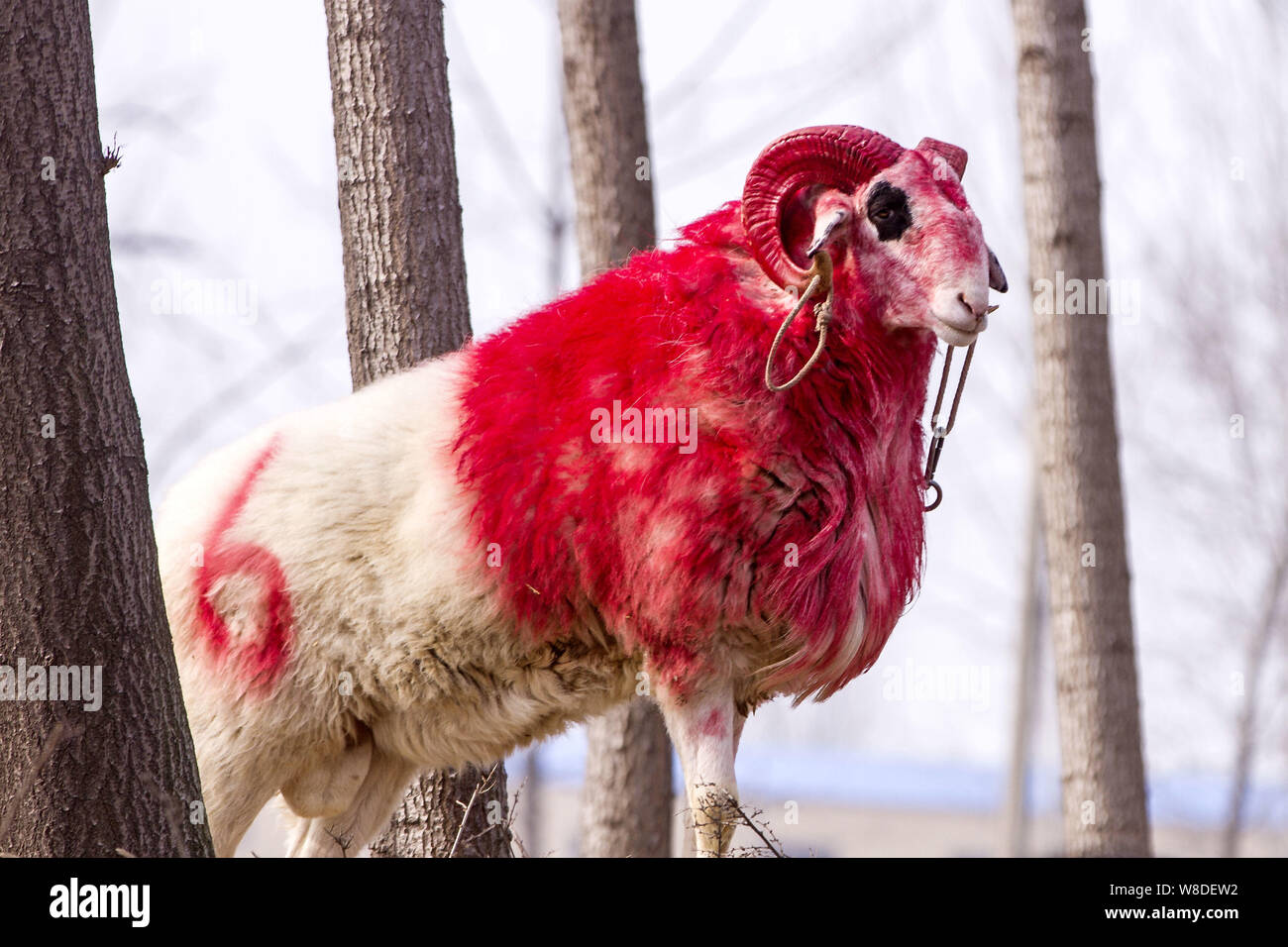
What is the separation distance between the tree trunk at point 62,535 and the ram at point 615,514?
0.98 metres

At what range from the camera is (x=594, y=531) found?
4.35 m

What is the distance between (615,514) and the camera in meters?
4.32

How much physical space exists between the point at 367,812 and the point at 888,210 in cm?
266

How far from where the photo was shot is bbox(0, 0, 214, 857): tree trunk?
3.64 m

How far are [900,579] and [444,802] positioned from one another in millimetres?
2084

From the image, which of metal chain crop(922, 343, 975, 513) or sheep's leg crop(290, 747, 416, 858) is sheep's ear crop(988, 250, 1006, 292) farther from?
sheep's leg crop(290, 747, 416, 858)

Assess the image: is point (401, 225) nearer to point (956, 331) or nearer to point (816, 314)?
point (816, 314)

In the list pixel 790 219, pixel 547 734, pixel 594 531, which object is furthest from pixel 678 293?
pixel 547 734

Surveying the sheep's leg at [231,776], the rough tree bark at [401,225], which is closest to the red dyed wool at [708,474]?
the sheep's leg at [231,776]

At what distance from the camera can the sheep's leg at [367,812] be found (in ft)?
17.0

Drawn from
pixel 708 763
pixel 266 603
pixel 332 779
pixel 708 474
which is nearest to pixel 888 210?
pixel 708 474

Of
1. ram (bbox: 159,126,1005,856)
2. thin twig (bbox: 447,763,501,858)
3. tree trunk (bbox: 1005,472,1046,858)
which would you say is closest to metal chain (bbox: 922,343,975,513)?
ram (bbox: 159,126,1005,856)

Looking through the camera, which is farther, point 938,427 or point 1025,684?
point 1025,684

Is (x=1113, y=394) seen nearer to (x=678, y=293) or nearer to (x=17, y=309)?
(x=678, y=293)
